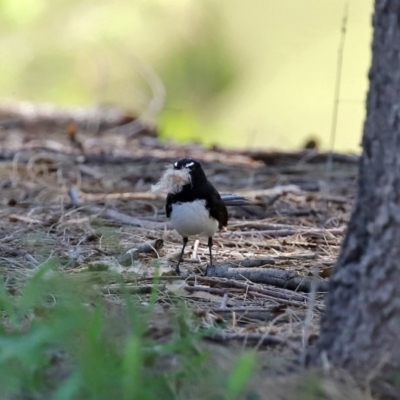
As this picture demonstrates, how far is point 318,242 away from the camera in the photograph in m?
4.82

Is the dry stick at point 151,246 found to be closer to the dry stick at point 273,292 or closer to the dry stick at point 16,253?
the dry stick at point 16,253

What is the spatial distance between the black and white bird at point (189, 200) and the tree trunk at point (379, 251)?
1.67 meters

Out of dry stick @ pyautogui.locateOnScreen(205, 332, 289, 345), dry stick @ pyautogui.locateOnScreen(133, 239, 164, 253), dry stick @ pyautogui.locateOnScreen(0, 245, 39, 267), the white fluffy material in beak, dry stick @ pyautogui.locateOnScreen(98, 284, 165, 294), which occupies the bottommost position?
dry stick @ pyautogui.locateOnScreen(0, 245, 39, 267)

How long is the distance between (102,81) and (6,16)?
2.22 m

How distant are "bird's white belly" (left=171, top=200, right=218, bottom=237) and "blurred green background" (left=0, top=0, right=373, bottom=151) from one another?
8.88 m

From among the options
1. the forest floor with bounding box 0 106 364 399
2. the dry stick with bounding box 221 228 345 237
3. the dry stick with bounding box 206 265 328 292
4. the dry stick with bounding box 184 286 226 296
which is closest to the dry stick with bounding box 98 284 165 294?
the forest floor with bounding box 0 106 364 399

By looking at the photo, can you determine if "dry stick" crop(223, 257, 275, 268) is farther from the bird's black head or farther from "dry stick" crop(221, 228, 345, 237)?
"dry stick" crop(221, 228, 345, 237)

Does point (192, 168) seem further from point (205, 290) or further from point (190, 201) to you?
point (205, 290)

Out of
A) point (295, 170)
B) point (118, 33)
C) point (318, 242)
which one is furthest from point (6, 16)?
point (318, 242)

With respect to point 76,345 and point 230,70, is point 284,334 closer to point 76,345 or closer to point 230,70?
point 76,345

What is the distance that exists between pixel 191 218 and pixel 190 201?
105 millimetres

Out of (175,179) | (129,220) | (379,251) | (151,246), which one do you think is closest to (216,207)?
(175,179)

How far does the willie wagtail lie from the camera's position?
4207mm

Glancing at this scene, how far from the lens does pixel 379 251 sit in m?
2.57
